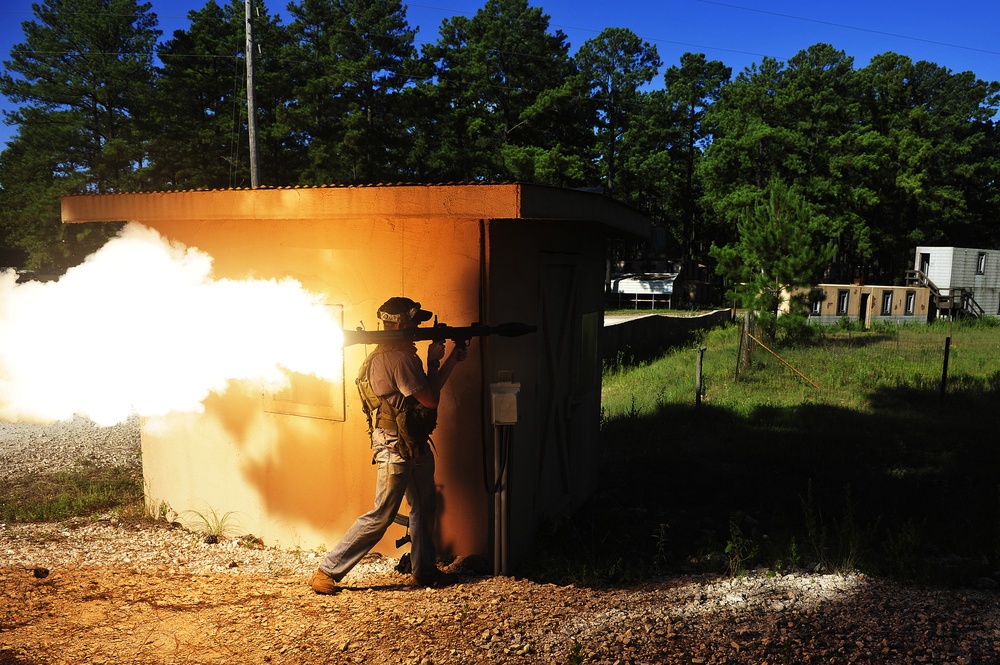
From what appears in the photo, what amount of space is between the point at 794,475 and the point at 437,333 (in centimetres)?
597

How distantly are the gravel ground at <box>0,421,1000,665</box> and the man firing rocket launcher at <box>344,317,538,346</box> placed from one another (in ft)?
6.04

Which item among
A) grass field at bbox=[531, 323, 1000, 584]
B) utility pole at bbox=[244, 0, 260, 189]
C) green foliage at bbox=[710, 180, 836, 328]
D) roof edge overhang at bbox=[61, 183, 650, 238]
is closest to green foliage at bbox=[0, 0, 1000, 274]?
green foliage at bbox=[710, 180, 836, 328]

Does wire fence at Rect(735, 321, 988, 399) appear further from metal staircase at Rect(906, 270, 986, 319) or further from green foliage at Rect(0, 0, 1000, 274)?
metal staircase at Rect(906, 270, 986, 319)

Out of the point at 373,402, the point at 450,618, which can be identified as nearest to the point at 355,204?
the point at 373,402

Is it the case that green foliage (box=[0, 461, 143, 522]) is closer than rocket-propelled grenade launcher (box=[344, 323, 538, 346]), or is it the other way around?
rocket-propelled grenade launcher (box=[344, 323, 538, 346])

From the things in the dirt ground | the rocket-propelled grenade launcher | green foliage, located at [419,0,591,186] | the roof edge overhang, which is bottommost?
the dirt ground

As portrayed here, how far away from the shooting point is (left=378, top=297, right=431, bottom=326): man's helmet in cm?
478

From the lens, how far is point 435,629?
4113 mm

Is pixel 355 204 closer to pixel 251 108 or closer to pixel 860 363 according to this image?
pixel 860 363

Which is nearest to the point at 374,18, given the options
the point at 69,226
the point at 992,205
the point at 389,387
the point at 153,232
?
the point at 69,226

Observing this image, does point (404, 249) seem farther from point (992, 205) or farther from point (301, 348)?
point (992, 205)

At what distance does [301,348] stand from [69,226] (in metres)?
31.8

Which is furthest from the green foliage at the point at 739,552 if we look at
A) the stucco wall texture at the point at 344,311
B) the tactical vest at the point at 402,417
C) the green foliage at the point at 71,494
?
the green foliage at the point at 71,494

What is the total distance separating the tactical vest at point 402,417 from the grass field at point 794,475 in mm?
1632
